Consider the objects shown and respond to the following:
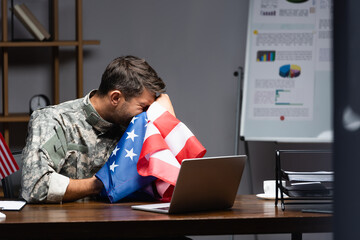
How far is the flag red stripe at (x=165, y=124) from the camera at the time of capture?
64.3 inches

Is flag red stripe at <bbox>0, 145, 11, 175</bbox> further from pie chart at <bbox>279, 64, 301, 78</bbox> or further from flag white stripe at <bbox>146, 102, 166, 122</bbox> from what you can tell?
pie chart at <bbox>279, 64, 301, 78</bbox>

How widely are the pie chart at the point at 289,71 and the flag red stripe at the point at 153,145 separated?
182cm

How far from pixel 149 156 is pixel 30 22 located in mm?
2108

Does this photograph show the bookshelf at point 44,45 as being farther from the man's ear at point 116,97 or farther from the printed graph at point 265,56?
the man's ear at point 116,97

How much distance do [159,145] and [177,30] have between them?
225 cm

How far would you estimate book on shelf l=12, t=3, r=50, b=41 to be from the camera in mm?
3289

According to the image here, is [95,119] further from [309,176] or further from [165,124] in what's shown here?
[309,176]

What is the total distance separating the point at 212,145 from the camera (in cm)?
369

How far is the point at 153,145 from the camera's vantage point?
5.04 feet

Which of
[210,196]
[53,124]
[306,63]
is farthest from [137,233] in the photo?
[306,63]

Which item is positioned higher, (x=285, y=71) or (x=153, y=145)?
(x=285, y=71)

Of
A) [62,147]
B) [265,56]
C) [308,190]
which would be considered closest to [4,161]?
[62,147]

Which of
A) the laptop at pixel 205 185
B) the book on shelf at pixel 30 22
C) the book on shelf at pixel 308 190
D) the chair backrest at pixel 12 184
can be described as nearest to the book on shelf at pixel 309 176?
the book on shelf at pixel 308 190

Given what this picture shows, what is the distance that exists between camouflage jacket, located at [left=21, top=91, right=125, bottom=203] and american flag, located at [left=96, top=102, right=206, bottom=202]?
0.48 ft
